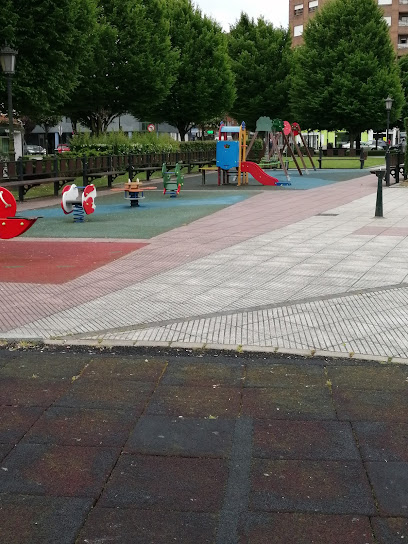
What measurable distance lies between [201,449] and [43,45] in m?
23.5

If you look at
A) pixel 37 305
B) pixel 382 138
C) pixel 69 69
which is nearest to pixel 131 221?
pixel 37 305

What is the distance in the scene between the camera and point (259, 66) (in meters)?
60.1

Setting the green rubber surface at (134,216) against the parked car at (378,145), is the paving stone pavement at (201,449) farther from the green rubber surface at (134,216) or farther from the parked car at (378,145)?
the parked car at (378,145)

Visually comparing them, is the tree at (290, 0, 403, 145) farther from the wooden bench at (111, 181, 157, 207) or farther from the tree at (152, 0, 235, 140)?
the wooden bench at (111, 181, 157, 207)

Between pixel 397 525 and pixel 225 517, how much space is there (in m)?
0.73

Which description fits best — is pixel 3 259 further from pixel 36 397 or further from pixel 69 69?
pixel 69 69

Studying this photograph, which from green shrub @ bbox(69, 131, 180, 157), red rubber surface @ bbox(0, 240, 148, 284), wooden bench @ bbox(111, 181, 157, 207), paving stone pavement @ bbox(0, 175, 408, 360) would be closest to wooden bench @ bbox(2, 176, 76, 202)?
wooden bench @ bbox(111, 181, 157, 207)

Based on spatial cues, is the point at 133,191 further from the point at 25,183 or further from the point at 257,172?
the point at 257,172

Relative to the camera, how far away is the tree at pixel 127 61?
1481 inches

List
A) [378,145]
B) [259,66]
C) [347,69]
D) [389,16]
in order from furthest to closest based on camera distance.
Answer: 1. [389,16]
2. [378,145]
3. [259,66]
4. [347,69]

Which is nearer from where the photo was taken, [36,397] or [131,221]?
[36,397]

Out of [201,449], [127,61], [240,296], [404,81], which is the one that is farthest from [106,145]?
[404,81]

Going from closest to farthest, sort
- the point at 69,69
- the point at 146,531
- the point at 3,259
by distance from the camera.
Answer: the point at 146,531, the point at 3,259, the point at 69,69

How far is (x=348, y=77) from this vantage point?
184 ft
